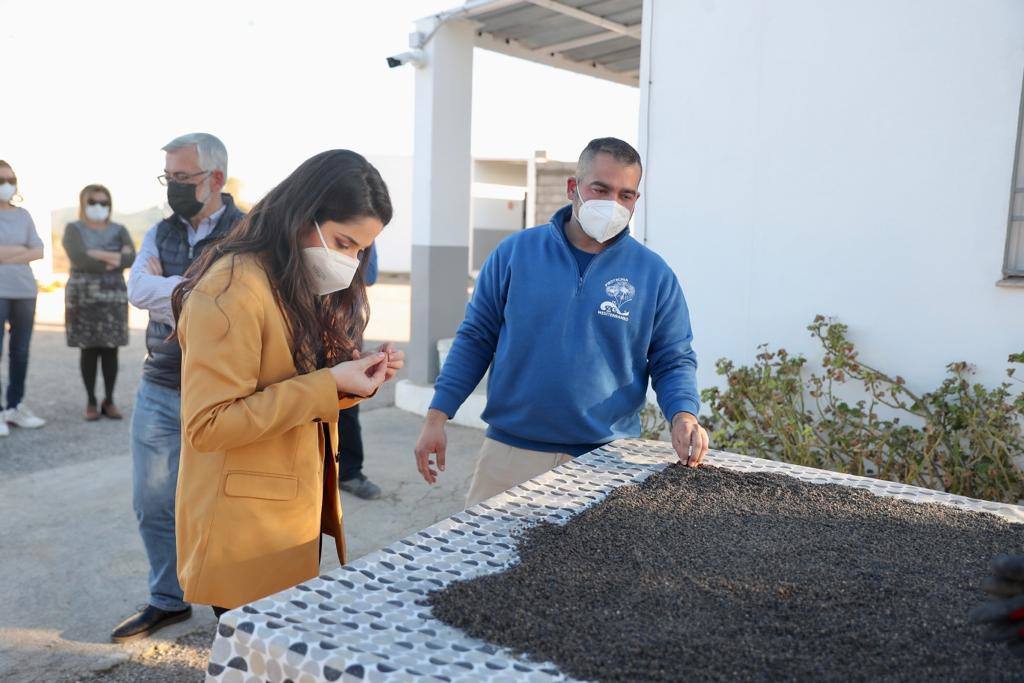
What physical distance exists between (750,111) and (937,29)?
955mm

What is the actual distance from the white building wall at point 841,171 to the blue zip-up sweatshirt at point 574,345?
2050 mm

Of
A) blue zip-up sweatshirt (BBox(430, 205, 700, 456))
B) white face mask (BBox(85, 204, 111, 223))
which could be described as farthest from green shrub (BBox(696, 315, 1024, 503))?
white face mask (BBox(85, 204, 111, 223))

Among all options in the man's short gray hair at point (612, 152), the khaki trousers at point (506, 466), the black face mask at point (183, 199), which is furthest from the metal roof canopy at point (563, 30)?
the khaki trousers at point (506, 466)

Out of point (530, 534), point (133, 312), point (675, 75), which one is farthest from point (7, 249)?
point (133, 312)

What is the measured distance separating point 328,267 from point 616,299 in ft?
2.87

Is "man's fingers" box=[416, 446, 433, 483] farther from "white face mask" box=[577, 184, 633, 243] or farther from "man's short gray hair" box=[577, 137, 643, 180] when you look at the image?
"man's short gray hair" box=[577, 137, 643, 180]

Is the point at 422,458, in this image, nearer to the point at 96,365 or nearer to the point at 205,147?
the point at 205,147

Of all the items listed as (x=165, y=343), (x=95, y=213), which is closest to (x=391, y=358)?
(x=165, y=343)

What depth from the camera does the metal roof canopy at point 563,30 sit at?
242 inches

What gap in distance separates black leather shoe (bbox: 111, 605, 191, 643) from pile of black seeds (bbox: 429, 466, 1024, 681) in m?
2.11

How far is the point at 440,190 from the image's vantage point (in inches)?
262

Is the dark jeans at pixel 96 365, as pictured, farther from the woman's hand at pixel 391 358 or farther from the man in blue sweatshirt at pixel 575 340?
the woman's hand at pixel 391 358

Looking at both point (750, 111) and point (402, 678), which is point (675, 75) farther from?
point (402, 678)

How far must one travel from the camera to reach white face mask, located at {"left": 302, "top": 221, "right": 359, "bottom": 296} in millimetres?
1946
